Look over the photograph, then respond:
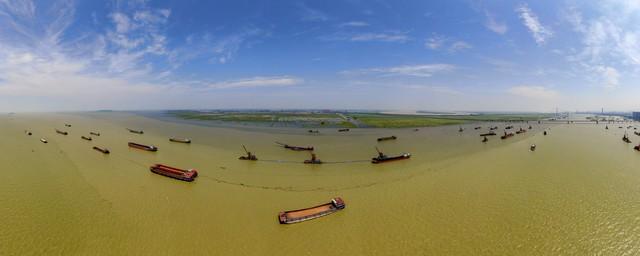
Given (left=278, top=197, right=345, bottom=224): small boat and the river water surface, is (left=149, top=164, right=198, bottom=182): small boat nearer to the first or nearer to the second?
the river water surface

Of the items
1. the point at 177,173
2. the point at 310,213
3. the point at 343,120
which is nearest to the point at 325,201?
the point at 310,213

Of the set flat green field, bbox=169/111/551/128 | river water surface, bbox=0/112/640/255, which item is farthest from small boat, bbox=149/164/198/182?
flat green field, bbox=169/111/551/128

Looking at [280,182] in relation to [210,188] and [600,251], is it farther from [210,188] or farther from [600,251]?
[600,251]

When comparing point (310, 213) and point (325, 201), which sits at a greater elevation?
point (310, 213)

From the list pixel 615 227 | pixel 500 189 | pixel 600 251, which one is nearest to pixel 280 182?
pixel 500 189

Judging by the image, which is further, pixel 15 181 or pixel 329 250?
pixel 15 181

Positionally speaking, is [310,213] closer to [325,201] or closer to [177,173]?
[325,201]

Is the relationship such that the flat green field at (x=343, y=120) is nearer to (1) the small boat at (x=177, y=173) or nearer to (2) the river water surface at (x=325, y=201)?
(2) the river water surface at (x=325, y=201)
